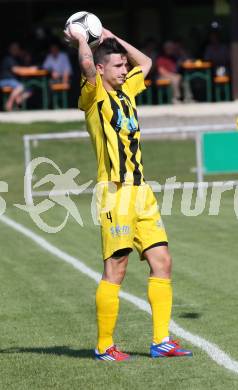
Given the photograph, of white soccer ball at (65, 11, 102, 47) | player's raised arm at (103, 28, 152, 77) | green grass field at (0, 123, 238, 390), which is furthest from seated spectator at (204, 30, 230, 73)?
white soccer ball at (65, 11, 102, 47)

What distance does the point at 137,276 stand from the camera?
39.7ft

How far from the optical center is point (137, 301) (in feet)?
34.4

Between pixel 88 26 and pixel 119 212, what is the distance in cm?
121

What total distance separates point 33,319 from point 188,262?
348cm

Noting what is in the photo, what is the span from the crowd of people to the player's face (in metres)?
19.7

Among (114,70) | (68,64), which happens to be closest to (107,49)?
(114,70)

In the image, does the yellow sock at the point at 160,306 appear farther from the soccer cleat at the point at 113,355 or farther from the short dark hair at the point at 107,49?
the short dark hair at the point at 107,49

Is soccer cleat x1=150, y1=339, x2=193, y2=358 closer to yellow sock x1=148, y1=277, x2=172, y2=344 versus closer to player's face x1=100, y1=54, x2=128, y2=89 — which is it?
yellow sock x1=148, y1=277, x2=172, y2=344

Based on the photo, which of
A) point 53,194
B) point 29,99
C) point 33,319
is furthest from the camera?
point 29,99

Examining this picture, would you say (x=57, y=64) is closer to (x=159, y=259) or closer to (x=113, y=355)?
(x=159, y=259)

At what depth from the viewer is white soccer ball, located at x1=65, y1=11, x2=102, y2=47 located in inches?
314

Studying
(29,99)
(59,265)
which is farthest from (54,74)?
(59,265)

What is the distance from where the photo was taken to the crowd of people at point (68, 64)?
2788 centimetres

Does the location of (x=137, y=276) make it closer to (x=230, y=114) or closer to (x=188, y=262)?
(x=188, y=262)
